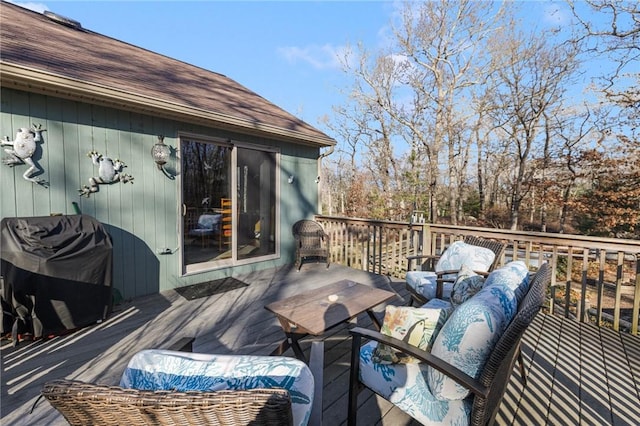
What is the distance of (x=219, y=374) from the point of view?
981 millimetres

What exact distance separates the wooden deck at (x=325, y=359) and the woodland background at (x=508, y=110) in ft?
24.8

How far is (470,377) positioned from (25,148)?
405 centimetres

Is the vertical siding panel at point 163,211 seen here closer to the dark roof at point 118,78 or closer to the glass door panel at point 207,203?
the dark roof at point 118,78

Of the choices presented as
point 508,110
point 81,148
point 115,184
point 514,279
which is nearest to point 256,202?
point 115,184

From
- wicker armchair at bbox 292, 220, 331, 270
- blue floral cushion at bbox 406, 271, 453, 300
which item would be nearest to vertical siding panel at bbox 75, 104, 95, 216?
wicker armchair at bbox 292, 220, 331, 270

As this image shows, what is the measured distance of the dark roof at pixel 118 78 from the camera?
2.89m

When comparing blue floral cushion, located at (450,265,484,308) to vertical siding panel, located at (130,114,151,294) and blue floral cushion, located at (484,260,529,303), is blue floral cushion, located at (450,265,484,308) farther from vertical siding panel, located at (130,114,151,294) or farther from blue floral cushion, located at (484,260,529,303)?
vertical siding panel, located at (130,114,151,294)

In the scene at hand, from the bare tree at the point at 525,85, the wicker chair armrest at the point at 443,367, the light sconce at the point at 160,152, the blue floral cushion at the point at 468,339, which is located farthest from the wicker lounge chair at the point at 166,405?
the bare tree at the point at 525,85

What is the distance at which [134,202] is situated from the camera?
3.68 metres

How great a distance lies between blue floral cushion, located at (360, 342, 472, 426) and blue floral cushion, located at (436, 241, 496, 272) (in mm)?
1800

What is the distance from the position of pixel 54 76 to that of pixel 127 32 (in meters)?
4.91

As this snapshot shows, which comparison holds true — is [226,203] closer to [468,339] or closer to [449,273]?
[449,273]

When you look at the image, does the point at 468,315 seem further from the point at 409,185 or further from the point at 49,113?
the point at 409,185

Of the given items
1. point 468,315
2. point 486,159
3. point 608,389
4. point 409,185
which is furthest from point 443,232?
point 486,159
